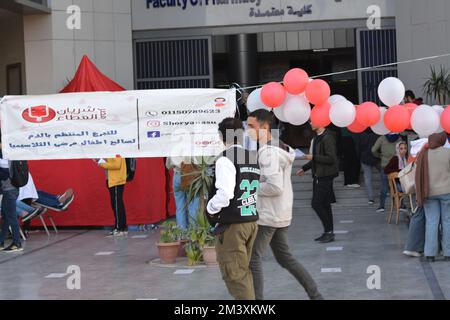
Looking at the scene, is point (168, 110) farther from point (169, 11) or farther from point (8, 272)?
point (169, 11)

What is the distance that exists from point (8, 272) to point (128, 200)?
12.5ft

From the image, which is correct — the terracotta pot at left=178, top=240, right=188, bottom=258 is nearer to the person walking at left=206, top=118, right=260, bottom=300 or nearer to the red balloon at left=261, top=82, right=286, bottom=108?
the red balloon at left=261, top=82, right=286, bottom=108

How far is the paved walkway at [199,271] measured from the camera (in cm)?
788

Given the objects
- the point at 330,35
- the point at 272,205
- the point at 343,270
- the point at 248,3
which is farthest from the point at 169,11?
the point at 272,205

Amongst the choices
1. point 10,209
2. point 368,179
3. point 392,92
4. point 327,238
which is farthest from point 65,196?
point 392,92

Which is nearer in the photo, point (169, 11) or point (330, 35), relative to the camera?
point (169, 11)

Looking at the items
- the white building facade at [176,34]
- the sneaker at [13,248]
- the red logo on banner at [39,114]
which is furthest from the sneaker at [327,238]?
the white building facade at [176,34]

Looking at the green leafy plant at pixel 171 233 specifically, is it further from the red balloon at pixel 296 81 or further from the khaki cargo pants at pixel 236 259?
the khaki cargo pants at pixel 236 259

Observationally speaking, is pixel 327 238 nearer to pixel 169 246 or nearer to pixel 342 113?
pixel 169 246
